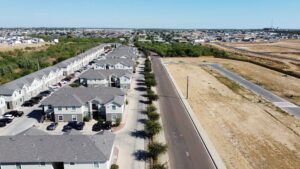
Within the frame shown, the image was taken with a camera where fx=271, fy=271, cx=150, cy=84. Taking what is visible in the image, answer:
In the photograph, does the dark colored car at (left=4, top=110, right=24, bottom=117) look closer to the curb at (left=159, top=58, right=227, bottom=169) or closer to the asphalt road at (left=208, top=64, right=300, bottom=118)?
the curb at (left=159, top=58, right=227, bottom=169)

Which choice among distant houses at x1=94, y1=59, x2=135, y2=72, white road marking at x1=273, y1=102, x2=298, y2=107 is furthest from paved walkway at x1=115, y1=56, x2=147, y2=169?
white road marking at x1=273, y1=102, x2=298, y2=107

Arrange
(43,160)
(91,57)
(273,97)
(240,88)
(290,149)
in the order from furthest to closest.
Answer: (91,57)
(240,88)
(273,97)
(290,149)
(43,160)

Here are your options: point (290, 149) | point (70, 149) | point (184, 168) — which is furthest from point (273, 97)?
point (70, 149)

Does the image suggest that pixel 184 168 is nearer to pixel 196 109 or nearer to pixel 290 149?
pixel 290 149

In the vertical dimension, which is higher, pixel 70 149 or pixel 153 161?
pixel 70 149

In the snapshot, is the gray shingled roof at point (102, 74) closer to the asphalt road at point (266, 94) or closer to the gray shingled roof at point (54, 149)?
the asphalt road at point (266, 94)

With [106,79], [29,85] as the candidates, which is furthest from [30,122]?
[106,79]

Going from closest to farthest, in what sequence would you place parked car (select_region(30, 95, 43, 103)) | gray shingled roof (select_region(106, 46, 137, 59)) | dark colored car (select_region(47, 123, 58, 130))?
dark colored car (select_region(47, 123, 58, 130)), parked car (select_region(30, 95, 43, 103)), gray shingled roof (select_region(106, 46, 137, 59))

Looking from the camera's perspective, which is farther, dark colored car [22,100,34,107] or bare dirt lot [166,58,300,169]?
dark colored car [22,100,34,107]
